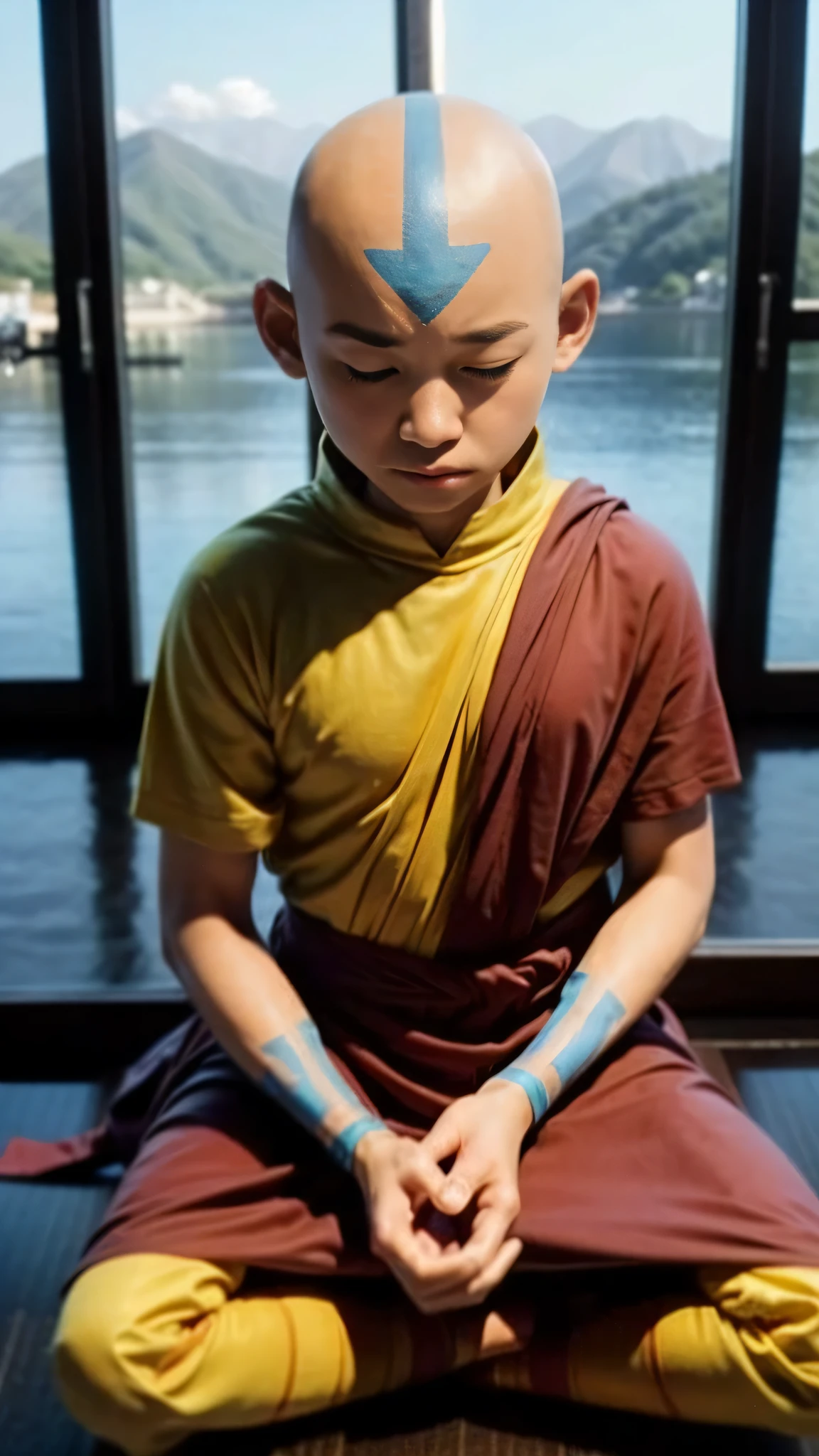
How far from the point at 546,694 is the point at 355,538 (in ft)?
0.74

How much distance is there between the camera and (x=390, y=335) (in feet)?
3.51

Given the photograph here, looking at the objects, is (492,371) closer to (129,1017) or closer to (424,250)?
(424,250)

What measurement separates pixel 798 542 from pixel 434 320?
2.57 metres

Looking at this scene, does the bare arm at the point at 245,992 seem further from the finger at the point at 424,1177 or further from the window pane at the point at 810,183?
the window pane at the point at 810,183

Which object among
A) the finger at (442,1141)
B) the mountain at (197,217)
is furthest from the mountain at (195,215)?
the finger at (442,1141)

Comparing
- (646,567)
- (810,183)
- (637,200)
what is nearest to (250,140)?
(637,200)

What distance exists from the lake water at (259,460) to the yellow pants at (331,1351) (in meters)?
2.37

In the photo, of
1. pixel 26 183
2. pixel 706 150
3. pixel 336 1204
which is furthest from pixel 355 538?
pixel 706 150

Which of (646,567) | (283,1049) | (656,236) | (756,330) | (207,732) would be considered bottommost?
(283,1049)

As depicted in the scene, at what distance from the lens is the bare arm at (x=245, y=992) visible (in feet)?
3.88

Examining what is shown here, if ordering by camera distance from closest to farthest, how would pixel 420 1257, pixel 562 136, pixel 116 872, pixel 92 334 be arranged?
pixel 420 1257 < pixel 116 872 < pixel 92 334 < pixel 562 136

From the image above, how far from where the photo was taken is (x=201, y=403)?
13.6 ft

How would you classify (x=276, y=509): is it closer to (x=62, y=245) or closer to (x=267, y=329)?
(x=267, y=329)

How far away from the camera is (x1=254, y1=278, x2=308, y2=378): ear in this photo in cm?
119
